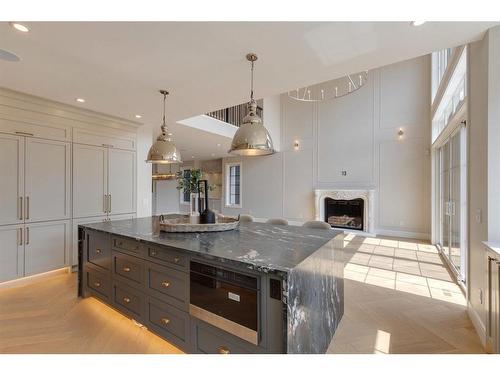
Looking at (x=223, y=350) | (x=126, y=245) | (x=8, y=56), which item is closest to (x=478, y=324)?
(x=223, y=350)

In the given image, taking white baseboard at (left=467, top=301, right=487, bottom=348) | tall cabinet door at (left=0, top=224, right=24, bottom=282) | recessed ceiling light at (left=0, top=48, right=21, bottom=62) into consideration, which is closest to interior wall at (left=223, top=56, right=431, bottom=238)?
white baseboard at (left=467, top=301, right=487, bottom=348)

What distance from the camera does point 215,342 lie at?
163cm

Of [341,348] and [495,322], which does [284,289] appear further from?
[495,322]

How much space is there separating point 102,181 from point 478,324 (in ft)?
17.0

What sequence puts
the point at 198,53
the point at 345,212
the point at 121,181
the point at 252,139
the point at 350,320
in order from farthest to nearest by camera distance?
the point at 345,212 < the point at 121,181 < the point at 350,320 < the point at 198,53 < the point at 252,139

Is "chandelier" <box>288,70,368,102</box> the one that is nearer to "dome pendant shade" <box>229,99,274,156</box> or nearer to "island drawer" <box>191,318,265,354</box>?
"dome pendant shade" <box>229,99,274,156</box>

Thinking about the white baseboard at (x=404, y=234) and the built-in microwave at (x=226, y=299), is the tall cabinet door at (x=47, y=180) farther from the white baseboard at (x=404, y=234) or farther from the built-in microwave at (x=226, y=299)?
the white baseboard at (x=404, y=234)

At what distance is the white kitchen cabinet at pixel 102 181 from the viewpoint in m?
3.85

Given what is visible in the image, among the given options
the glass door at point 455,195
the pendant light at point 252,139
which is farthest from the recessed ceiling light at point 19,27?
the glass door at point 455,195

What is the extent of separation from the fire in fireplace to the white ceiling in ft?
16.8

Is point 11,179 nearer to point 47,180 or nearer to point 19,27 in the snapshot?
point 47,180

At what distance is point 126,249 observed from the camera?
2.27 meters
